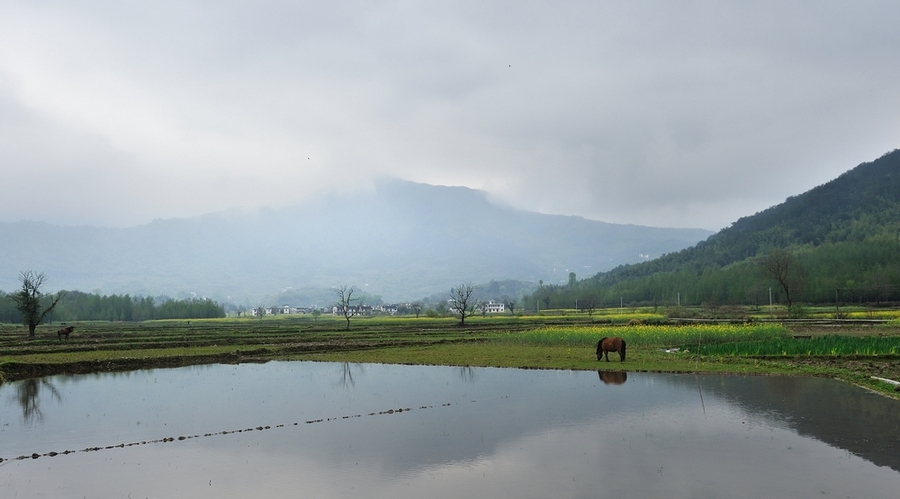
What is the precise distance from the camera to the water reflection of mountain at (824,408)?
1294 cm

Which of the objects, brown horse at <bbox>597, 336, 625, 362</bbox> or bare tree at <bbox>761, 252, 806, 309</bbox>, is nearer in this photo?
brown horse at <bbox>597, 336, 625, 362</bbox>

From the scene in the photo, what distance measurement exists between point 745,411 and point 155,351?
36.6 meters

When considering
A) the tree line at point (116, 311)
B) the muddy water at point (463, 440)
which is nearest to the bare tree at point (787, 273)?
the muddy water at point (463, 440)

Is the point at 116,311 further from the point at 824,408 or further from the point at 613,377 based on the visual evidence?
the point at 824,408

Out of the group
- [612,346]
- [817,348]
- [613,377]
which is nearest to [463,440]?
[613,377]

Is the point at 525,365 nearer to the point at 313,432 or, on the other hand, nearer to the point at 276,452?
the point at 313,432

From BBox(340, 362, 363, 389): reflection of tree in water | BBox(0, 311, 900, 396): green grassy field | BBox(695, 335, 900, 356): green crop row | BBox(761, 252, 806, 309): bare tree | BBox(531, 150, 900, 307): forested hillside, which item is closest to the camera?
BBox(340, 362, 363, 389): reflection of tree in water

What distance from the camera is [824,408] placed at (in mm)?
16766

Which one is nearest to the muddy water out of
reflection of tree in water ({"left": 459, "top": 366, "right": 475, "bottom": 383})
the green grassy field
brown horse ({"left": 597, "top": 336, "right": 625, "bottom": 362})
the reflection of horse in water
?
the reflection of horse in water

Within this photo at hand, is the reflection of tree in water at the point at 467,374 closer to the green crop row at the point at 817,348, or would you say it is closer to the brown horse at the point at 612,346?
the brown horse at the point at 612,346

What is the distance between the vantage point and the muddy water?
10.9 m

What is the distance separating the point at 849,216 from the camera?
16850 centimetres

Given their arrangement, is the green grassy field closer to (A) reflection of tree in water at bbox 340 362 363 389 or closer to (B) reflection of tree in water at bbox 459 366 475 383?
(B) reflection of tree in water at bbox 459 366 475 383

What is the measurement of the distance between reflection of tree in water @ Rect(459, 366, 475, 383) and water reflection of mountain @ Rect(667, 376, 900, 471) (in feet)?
25.8
